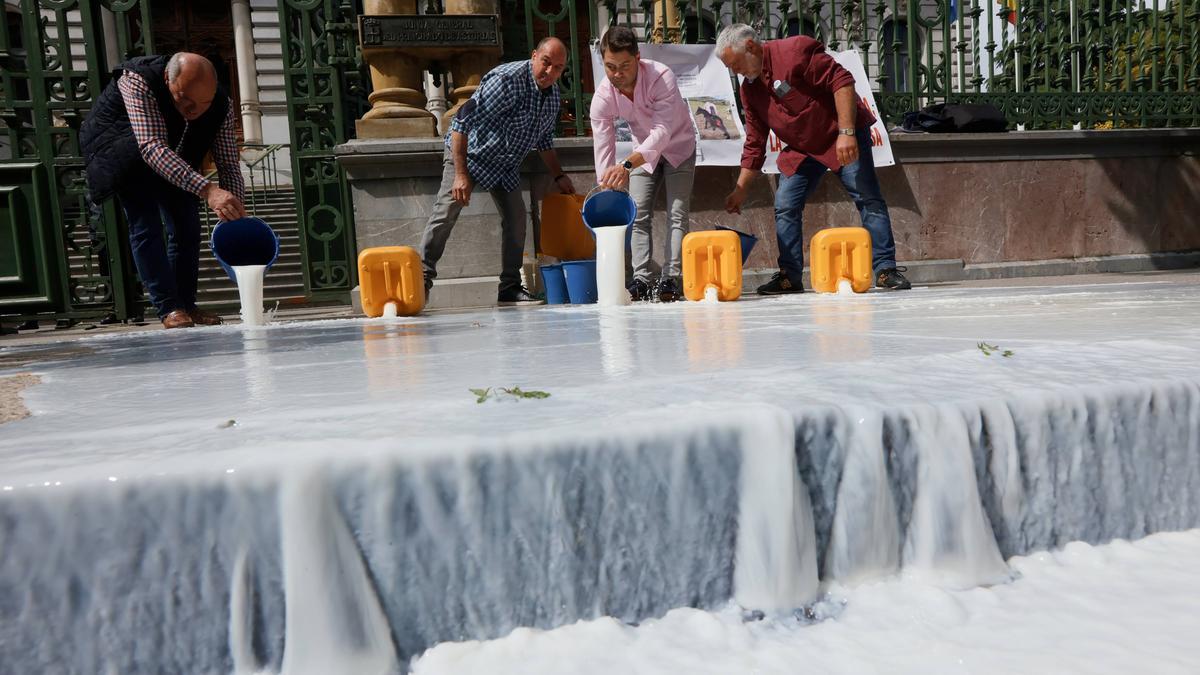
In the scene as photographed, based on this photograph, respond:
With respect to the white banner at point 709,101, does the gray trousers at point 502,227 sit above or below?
below

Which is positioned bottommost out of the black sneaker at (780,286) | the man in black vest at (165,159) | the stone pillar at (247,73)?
the black sneaker at (780,286)

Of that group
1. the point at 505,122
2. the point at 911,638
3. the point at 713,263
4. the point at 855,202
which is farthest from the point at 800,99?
the point at 911,638

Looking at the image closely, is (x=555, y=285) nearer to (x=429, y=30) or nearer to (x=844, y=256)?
(x=844, y=256)

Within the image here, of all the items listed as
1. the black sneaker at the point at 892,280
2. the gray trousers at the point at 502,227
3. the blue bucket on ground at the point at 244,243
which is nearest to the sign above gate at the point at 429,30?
the gray trousers at the point at 502,227

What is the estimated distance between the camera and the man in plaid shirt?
541cm

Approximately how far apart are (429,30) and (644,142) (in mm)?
2308

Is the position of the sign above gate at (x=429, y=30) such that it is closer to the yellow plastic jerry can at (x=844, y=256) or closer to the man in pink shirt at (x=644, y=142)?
the man in pink shirt at (x=644, y=142)

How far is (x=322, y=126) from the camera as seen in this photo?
6.60m

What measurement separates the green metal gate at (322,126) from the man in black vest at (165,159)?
1.51m

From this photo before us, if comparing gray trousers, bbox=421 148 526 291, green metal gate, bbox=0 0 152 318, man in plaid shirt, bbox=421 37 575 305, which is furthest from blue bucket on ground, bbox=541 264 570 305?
green metal gate, bbox=0 0 152 318

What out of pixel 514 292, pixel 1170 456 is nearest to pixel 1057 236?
pixel 514 292

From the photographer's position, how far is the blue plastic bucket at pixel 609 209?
4969 mm

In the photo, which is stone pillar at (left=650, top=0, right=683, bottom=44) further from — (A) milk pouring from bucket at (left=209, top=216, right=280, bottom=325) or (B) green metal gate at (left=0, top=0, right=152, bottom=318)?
(B) green metal gate at (left=0, top=0, right=152, bottom=318)

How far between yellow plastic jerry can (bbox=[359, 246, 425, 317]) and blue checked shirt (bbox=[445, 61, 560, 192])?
1.35m
